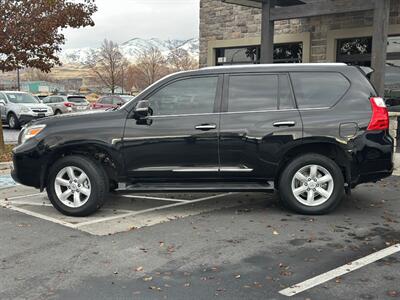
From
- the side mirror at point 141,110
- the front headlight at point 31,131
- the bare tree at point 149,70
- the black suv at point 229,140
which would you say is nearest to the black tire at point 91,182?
the black suv at point 229,140

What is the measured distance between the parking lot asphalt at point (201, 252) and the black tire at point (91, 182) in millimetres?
248

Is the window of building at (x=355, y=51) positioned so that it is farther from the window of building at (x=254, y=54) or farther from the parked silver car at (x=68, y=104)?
the parked silver car at (x=68, y=104)

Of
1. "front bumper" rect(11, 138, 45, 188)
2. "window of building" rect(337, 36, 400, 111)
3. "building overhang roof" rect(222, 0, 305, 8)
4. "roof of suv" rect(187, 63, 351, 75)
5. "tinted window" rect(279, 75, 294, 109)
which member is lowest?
"front bumper" rect(11, 138, 45, 188)

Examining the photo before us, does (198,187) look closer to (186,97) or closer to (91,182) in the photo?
(186,97)

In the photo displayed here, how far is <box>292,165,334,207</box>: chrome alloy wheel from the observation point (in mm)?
6223

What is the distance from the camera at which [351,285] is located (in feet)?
13.4

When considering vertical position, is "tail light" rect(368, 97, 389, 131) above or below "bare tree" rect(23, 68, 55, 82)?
below

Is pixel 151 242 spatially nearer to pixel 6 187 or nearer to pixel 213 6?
pixel 6 187

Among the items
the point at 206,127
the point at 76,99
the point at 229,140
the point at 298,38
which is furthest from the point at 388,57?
the point at 76,99

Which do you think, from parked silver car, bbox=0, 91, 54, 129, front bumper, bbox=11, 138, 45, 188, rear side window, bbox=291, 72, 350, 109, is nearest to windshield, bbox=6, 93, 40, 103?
parked silver car, bbox=0, 91, 54, 129

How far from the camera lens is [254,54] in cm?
1609

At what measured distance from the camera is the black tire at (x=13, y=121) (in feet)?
69.9

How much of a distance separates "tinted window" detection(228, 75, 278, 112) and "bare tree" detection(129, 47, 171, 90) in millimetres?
69601

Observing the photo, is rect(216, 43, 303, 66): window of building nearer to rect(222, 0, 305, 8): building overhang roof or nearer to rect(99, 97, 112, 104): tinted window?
rect(222, 0, 305, 8): building overhang roof
